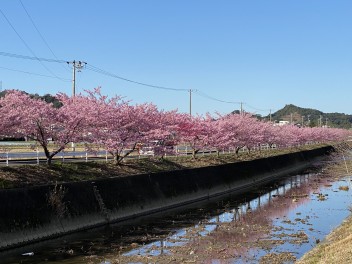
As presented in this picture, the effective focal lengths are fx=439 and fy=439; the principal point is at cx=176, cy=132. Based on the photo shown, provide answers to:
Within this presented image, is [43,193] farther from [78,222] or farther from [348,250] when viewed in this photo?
[348,250]

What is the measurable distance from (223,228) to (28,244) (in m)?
10.2

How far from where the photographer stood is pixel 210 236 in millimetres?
21484

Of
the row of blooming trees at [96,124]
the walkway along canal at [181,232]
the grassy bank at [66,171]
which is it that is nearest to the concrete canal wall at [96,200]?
the walkway along canal at [181,232]

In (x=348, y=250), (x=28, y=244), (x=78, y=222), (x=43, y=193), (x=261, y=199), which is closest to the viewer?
(x=348, y=250)

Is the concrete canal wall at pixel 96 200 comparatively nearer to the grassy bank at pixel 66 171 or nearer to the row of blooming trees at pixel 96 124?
the grassy bank at pixel 66 171

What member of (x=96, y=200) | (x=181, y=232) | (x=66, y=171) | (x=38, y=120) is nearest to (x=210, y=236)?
(x=181, y=232)

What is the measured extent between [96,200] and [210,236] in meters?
6.34

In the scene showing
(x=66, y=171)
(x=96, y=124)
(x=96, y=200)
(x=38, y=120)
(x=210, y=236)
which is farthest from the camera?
(x=96, y=124)

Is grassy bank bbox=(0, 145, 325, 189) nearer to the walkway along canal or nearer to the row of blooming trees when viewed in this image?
the row of blooming trees

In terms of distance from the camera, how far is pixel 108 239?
20125mm

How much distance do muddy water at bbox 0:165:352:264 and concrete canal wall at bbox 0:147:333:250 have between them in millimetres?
740

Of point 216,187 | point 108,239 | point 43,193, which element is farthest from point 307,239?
point 216,187

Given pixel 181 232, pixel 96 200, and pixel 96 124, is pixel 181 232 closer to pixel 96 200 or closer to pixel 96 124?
pixel 96 200

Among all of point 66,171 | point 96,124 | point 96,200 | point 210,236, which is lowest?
point 210,236
